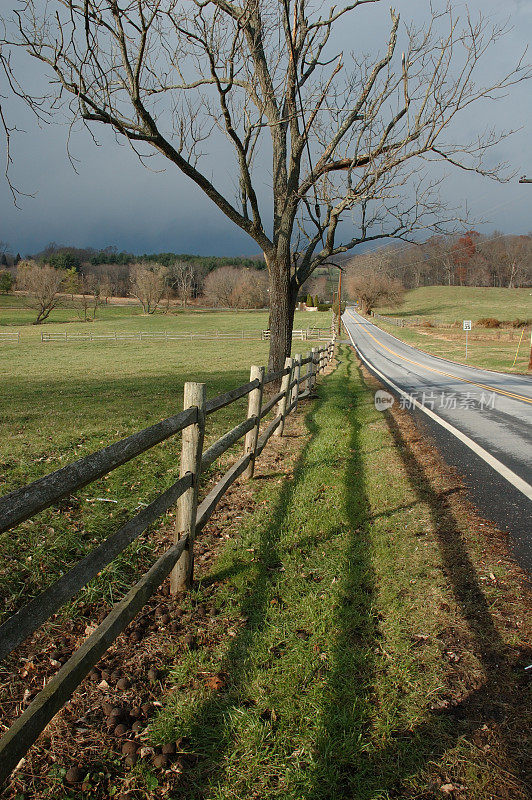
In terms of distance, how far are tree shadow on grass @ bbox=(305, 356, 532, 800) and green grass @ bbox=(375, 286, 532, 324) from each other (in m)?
76.9

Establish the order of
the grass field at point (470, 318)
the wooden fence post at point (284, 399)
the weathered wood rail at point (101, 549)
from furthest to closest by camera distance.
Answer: the grass field at point (470, 318) < the wooden fence post at point (284, 399) < the weathered wood rail at point (101, 549)

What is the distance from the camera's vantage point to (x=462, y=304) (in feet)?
317

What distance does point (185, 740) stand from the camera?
7.86 ft

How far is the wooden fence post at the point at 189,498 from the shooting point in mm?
3625

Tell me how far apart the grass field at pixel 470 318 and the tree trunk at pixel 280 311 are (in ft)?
55.4

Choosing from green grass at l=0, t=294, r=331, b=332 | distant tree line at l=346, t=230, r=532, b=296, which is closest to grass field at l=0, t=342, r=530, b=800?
green grass at l=0, t=294, r=331, b=332

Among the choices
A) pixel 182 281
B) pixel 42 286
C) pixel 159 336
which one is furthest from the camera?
pixel 182 281

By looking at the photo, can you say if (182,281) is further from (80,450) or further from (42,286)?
(80,450)

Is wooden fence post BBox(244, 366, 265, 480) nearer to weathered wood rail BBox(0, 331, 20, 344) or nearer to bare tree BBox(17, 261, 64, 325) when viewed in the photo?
weathered wood rail BBox(0, 331, 20, 344)

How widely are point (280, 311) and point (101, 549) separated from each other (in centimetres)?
869

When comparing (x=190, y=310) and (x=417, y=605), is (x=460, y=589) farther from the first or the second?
(x=190, y=310)

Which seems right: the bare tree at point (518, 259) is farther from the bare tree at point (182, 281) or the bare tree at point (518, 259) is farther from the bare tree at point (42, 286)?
the bare tree at point (42, 286)

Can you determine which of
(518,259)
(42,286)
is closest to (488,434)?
(42,286)
